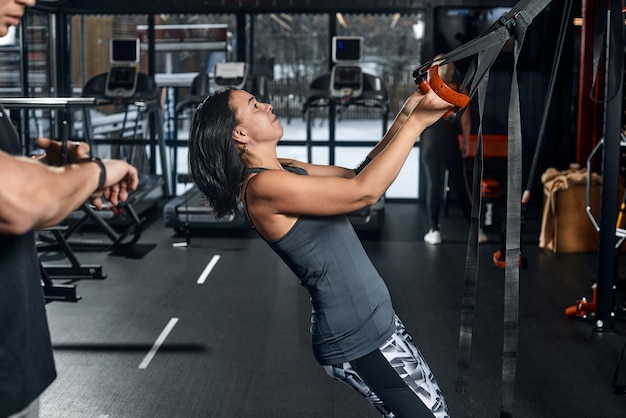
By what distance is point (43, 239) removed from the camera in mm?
6914

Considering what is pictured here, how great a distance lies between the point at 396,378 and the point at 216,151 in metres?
0.77

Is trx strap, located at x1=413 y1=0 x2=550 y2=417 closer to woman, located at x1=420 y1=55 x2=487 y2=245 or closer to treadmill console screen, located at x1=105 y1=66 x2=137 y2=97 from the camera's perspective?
woman, located at x1=420 y1=55 x2=487 y2=245

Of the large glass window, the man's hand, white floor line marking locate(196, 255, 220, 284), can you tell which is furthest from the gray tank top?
the large glass window

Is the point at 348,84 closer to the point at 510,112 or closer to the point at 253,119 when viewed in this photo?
the point at 253,119

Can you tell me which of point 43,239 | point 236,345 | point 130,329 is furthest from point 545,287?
point 43,239

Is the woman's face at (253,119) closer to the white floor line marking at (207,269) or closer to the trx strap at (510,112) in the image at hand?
the trx strap at (510,112)

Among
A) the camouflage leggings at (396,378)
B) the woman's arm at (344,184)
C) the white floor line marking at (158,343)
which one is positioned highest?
the woman's arm at (344,184)

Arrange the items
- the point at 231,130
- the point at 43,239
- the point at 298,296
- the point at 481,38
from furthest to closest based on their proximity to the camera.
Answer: the point at 43,239 < the point at 298,296 < the point at 231,130 < the point at 481,38

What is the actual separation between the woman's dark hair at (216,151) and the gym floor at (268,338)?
175 cm

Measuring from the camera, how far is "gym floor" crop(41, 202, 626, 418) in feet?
12.9

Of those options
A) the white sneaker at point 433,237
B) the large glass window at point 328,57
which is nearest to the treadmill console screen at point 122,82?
the large glass window at point 328,57

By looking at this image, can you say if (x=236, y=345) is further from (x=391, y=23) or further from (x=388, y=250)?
(x=391, y=23)

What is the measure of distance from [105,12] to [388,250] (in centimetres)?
446

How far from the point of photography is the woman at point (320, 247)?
2.17 meters
